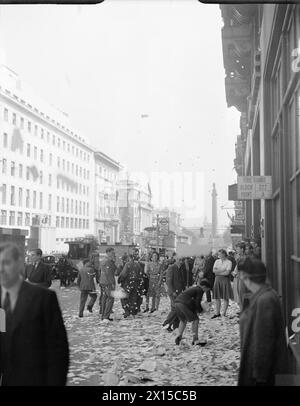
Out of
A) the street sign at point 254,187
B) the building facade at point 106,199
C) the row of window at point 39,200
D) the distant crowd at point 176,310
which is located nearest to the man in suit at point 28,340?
the distant crowd at point 176,310

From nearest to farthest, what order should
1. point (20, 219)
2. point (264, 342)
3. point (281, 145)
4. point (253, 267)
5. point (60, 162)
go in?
point (264, 342) → point (253, 267) → point (20, 219) → point (60, 162) → point (281, 145)

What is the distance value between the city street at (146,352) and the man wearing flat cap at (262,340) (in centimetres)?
11

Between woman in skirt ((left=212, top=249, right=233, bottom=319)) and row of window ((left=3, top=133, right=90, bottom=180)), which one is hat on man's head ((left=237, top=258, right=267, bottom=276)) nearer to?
woman in skirt ((left=212, top=249, right=233, bottom=319))

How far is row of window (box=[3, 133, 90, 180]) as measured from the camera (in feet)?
8.45

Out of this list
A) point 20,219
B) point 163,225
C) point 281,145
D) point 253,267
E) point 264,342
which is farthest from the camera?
point 281,145

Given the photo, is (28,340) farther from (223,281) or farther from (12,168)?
(223,281)

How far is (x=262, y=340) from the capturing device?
230 cm

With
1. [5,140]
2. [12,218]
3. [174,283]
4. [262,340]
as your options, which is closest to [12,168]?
[5,140]

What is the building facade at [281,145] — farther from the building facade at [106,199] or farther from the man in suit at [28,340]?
the man in suit at [28,340]

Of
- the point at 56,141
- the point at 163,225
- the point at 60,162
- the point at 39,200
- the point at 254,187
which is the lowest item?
the point at 163,225

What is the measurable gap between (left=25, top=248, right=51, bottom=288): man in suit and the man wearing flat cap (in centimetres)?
115

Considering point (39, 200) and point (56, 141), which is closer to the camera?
point (39, 200)

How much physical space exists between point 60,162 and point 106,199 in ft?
1.23
